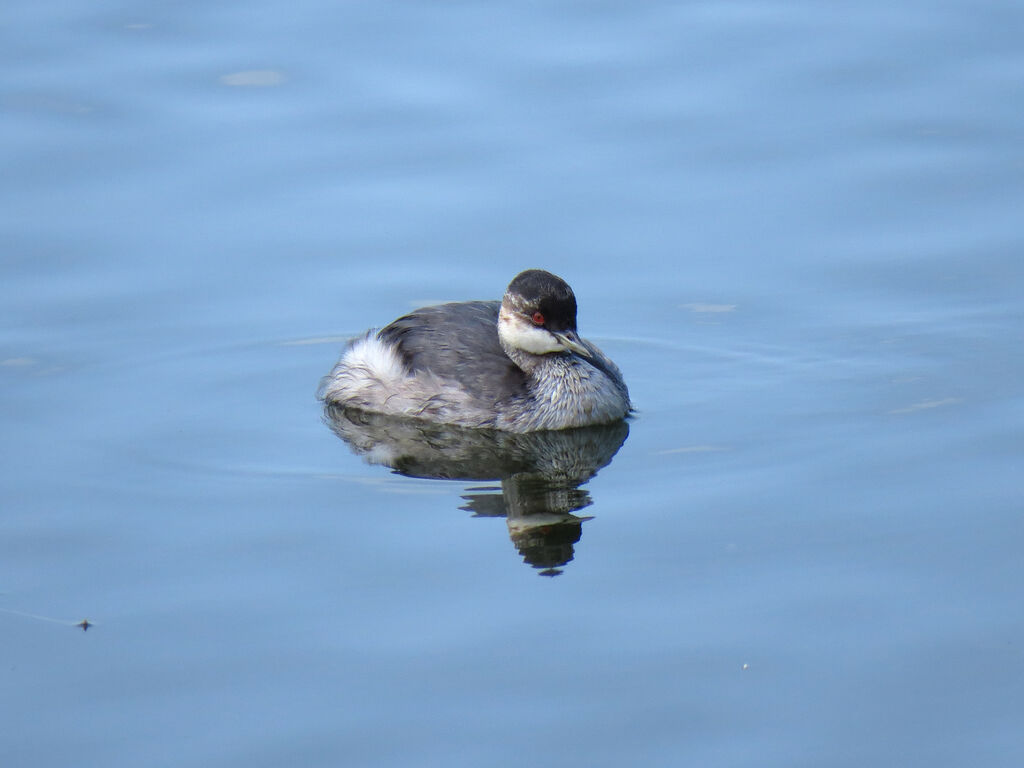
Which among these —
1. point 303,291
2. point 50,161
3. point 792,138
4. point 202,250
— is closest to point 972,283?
point 792,138

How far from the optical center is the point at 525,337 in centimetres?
1052

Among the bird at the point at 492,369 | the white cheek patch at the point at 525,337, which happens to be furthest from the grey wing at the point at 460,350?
the white cheek patch at the point at 525,337

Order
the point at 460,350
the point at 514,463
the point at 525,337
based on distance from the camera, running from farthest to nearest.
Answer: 1. the point at 460,350
2. the point at 525,337
3. the point at 514,463

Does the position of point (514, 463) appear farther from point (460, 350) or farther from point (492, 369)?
point (460, 350)

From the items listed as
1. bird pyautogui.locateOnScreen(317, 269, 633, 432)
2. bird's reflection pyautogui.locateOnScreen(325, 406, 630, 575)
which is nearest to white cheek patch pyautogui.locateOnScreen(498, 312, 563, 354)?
bird pyautogui.locateOnScreen(317, 269, 633, 432)

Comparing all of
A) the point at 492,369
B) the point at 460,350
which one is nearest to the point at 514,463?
the point at 492,369

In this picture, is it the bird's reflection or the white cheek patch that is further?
the white cheek patch

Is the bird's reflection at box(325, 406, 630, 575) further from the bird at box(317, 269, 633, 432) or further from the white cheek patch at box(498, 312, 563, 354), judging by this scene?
the white cheek patch at box(498, 312, 563, 354)

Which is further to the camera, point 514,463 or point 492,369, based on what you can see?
point 492,369

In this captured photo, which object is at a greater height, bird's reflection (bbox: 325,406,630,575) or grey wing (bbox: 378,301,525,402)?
grey wing (bbox: 378,301,525,402)

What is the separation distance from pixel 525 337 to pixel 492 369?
0.94 ft

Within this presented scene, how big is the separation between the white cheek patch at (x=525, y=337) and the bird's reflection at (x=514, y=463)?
0.51m

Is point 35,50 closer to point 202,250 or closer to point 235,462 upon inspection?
point 202,250

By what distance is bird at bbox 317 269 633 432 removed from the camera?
10344 millimetres
